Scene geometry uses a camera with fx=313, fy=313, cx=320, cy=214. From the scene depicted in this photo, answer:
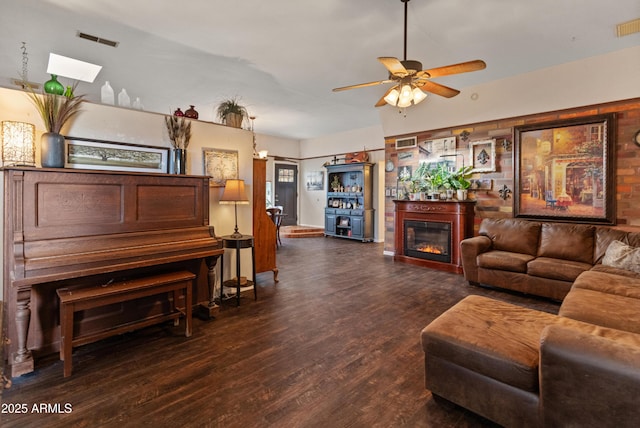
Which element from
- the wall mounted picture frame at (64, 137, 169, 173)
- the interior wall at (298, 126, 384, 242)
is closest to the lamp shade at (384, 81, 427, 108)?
the wall mounted picture frame at (64, 137, 169, 173)

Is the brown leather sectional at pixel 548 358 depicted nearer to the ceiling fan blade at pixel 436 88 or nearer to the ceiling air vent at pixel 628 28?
the ceiling fan blade at pixel 436 88

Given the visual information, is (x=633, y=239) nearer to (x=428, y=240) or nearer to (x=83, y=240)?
(x=428, y=240)

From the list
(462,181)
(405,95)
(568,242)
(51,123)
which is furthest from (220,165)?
(568,242)

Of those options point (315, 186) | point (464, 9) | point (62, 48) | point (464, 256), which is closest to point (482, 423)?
point (464, 256)

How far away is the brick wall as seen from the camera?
384cm

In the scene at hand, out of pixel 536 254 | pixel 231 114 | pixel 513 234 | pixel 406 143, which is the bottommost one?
pixel 536 254

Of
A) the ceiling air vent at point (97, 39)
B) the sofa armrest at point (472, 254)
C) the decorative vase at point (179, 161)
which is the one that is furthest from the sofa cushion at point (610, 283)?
the ceiling air vent at point (97, 39)

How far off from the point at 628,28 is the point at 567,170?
1.71 meters

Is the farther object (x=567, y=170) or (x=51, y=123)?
(x=567, y=170)

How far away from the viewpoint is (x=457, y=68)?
2590mm

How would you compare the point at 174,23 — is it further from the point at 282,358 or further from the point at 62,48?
the point at 282,358

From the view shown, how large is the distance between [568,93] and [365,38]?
293 cm

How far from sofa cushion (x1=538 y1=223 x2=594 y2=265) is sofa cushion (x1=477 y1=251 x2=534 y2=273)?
265 mm

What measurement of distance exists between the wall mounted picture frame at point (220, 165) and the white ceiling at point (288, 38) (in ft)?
4.07
